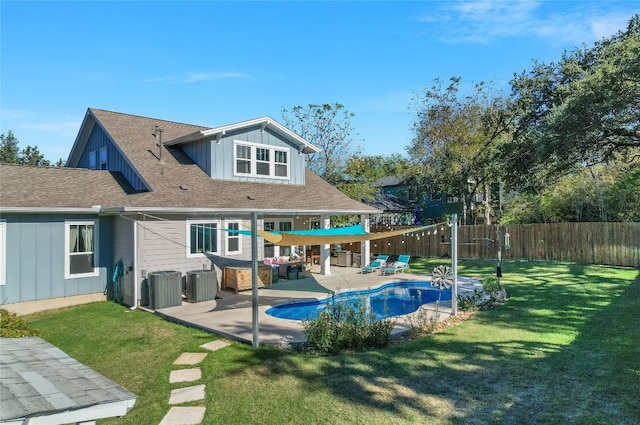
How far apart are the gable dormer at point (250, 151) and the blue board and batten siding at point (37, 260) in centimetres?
474

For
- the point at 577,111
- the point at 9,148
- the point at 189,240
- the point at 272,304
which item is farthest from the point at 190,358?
the point at 9,148

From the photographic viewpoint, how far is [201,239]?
41.5 ft

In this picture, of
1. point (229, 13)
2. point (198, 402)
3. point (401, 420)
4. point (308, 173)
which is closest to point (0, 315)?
point (198, 402)

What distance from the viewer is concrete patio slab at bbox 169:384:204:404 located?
5.30 metres

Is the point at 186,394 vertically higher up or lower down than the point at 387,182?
lower down

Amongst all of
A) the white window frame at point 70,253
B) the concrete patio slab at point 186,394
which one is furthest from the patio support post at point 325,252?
the concrete patio slab at point 186,394

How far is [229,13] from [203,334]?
9.43 meters

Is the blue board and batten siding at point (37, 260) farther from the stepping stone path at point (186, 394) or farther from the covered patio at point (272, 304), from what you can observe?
the stepping stone path at point (186, 394)

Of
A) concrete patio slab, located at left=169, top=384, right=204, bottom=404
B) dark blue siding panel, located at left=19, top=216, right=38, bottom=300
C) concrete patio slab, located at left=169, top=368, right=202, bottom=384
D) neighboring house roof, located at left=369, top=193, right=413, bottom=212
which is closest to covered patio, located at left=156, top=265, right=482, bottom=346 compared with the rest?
concrete patio slab, located at left=169, top=368, right=202, bottom=384

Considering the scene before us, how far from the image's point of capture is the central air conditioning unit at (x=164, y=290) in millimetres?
10539

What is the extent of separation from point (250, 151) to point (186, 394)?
11450 millimetres

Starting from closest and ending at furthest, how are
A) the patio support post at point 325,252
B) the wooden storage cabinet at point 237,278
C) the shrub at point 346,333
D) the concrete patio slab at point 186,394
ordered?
the concrete patio slab at point 186,394 < the shrub at point 346,333 < the wooden storage cabinet at point 237,278 < the patio support post at point 325,252

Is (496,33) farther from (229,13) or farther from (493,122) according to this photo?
(493,122)

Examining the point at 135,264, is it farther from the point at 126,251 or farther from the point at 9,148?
the point at 9,148
